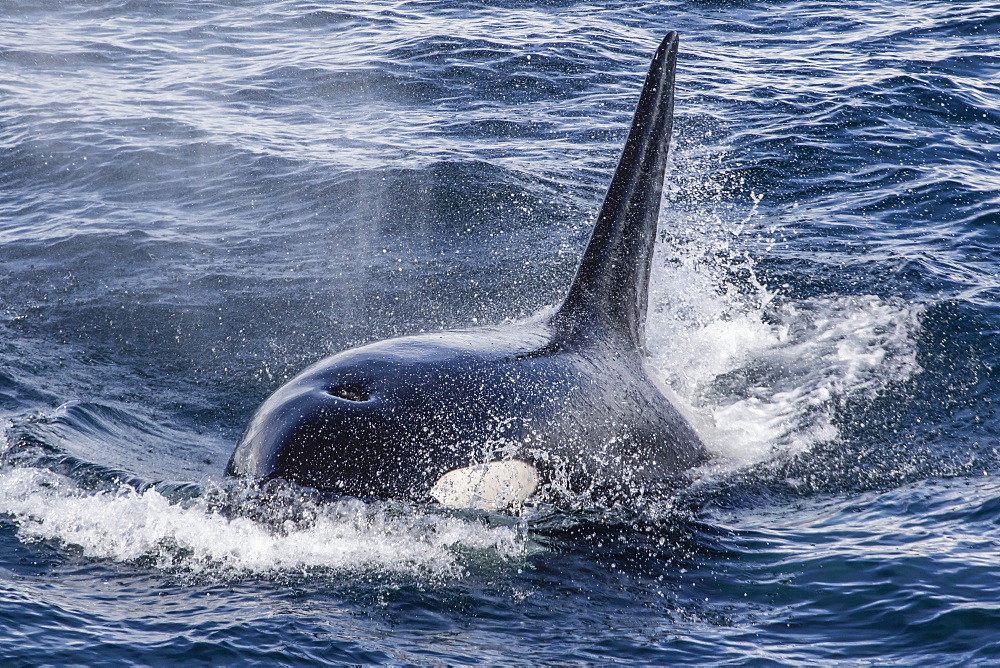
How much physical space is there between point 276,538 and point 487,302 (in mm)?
6994

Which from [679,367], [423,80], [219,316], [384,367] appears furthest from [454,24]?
[384,367]

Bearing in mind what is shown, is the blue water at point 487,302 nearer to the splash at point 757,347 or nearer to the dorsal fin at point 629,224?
the splash at point 757,347

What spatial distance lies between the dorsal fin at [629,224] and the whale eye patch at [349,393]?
2.13 meters

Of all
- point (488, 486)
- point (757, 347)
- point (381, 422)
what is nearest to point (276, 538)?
point (381, 422)

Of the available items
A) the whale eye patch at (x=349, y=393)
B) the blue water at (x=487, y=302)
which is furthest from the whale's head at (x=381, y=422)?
the blue water at (x=487, y=302)

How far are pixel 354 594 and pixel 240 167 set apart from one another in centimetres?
1280

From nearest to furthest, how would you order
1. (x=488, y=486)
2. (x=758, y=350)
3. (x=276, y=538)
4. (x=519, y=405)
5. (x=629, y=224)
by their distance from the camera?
1. (x=276, y=538)
2. (x=488, y=486)
3. (x=519, y=405)
4. (x=629, y=224)
5. (x=758, y=350)

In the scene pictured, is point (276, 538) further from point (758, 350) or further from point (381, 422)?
point (758, 350)

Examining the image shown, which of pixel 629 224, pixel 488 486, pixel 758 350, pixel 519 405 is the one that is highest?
pixel 629 224

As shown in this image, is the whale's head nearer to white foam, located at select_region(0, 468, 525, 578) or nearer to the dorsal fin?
white foam, located at select_region(0, 468, 525, 578)

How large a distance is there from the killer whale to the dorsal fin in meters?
0.01

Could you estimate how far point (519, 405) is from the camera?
287 inches

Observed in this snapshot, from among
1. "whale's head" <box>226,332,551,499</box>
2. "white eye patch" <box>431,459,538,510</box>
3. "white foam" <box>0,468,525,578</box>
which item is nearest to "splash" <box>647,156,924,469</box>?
"white eye patch" <box>431,459,538,510</box>

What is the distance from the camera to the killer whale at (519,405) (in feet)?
22.0
